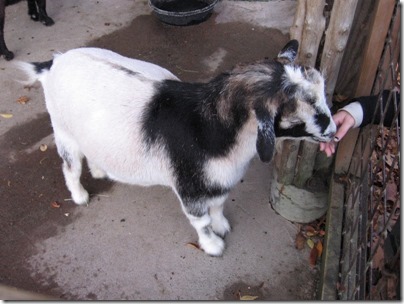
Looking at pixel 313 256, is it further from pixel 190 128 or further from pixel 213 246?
pixel 190 128

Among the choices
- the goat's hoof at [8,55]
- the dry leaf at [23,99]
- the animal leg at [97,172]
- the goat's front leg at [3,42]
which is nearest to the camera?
the animal leg at [97,172]

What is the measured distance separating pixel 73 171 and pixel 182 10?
110 inches

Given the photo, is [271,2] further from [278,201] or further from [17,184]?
[17,184]

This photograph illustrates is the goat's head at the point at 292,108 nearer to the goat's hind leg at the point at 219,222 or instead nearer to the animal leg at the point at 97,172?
the goat's hind leg at the point at 219,222

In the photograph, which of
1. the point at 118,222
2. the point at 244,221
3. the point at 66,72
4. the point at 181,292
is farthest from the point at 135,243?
the point at 66,72

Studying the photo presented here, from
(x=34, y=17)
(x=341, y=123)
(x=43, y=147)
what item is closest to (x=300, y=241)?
(x=341, y=123)

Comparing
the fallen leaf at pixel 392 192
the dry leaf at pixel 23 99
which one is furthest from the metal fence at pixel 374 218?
the dry leaf at pixel 23 99

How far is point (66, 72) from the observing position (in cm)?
254

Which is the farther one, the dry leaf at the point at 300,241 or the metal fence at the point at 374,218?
the dry leaf at the point at 300,241

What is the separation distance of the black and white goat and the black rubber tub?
2326 millimetres

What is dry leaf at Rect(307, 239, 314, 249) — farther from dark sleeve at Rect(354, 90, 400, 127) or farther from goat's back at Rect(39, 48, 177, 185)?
goat's back at Rect(39, 48, 177, 185)

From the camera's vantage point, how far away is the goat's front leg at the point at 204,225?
8.48 feet

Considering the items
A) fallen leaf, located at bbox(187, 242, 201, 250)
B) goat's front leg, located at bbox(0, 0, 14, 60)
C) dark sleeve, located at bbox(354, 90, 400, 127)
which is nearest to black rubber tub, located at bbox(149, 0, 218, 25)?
goat's front leg, located at bbox(0, 0, 14, 60)

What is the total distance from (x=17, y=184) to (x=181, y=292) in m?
1.55
